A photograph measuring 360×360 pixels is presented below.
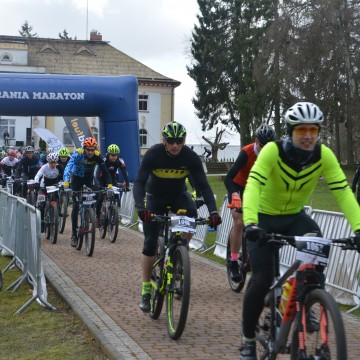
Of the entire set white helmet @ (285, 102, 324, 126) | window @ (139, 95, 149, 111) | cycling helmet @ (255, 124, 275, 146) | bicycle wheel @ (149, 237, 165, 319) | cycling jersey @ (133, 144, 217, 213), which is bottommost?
bicycle wheel @ (149, 237, 165, 319)

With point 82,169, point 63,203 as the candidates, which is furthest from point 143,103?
point 82,169

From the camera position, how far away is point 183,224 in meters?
7.54

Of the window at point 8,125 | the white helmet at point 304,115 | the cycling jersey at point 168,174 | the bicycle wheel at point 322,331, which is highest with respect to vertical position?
the window at point 8,125

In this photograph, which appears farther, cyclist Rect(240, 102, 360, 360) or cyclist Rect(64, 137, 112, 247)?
cyclist Rect(64, 137, 112, 247)

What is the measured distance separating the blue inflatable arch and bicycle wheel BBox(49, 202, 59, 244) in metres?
7.99

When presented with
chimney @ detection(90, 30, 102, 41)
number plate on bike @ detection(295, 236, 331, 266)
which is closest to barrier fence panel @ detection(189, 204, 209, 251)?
number plate on bike @ detection(295, 236, 331, 266)

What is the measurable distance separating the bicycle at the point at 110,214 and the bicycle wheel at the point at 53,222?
96 cm

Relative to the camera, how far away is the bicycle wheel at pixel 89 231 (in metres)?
14.0

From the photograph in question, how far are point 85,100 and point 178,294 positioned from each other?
18.2 meters

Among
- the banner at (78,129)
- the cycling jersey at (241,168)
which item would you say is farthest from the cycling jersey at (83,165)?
the banner at (78,129)

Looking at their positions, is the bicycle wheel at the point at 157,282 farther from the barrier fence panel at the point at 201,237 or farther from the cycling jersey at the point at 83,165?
the cycling jersey at the point at 83,165

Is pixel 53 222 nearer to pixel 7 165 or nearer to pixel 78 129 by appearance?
pixel 7 165

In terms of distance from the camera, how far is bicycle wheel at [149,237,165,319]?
790 centimetres

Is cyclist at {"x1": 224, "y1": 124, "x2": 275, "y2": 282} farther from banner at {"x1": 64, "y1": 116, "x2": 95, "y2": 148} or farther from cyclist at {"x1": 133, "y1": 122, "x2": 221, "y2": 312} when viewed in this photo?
banner at {"x1": 64, "y1": 116, "x2": 95, "y2": 148}
